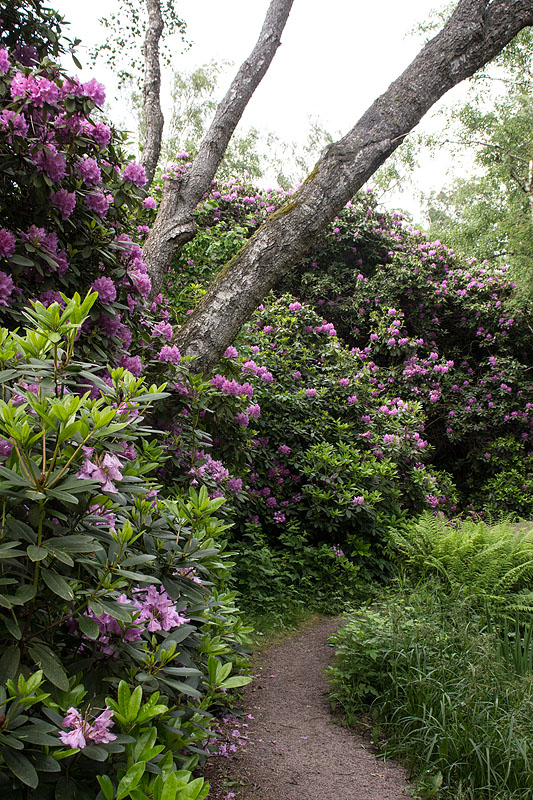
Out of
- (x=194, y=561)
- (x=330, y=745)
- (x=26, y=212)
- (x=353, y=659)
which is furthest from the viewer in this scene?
(x=353, y=659)

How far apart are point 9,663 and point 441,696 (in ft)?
7.82

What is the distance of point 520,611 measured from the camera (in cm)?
389

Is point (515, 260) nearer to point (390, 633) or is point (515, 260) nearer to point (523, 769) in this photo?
point (390, 633)

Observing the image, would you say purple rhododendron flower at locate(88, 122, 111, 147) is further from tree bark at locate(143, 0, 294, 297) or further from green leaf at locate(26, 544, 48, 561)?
green leaf at locate(26, 544, 48, 561)

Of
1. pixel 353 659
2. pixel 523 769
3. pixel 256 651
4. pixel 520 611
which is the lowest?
pixel 256 651

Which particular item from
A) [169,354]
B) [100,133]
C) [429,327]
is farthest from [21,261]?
[429,327]

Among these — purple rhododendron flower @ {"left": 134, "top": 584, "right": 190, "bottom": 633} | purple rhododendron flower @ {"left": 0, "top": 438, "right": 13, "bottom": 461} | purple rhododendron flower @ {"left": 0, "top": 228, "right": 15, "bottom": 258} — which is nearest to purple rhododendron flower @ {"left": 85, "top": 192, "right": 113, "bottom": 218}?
purple rhododendron flower @ {"left": 0, "top": 228, "right": 15, "bottom": 258}

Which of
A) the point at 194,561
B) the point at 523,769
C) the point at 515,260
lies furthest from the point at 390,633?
the point at 515,260

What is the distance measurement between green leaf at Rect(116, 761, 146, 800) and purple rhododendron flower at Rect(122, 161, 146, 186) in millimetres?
2592

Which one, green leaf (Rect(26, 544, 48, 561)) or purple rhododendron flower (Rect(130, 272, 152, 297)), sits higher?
purple rhododendron flower (Rect(130, 272, 152, 297))

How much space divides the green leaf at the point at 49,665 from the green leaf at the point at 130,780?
0.20 metres

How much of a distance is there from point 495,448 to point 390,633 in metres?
6.53

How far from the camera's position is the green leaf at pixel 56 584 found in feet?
3.62

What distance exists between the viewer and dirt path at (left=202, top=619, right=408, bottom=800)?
92.5 inches
